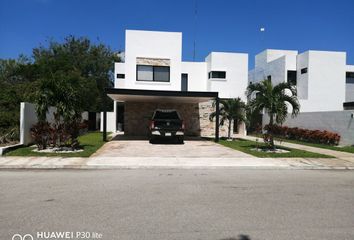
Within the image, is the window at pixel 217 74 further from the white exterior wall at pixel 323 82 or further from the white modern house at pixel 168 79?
the white exterior wall at pixel 323 82

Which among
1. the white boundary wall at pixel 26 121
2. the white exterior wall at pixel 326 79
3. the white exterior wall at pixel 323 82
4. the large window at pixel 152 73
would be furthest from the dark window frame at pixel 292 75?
the white boundary wall at pixel 26 121

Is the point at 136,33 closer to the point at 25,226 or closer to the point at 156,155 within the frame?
the point at 156,155

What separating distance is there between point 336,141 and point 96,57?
32.2 metres

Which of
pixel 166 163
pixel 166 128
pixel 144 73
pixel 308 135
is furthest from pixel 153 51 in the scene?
pixel 166 163

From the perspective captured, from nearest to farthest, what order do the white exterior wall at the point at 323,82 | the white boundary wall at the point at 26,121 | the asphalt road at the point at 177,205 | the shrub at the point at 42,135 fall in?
the asphalt road at the point at 177,205
the shrub at the point at 42,135
the white boundary wall at the point at 26,121
the white exterior wall at the point at 323,82

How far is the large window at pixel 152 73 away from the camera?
24.7 m

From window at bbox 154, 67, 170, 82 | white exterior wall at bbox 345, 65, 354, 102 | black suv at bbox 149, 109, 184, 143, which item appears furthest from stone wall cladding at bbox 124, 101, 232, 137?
white exterior wall at bbox 345, 65, 354, 102

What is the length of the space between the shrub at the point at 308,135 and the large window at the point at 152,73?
891 centimetres

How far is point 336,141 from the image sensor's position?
20016mm

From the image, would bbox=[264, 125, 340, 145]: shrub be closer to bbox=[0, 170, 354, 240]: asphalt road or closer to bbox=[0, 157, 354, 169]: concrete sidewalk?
bbox=[0, 157, 354, 169]: concrete sidewalk

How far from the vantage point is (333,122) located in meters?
20.8

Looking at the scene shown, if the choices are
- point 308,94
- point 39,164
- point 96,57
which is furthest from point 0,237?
point 96,57

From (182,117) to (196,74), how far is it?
439cm

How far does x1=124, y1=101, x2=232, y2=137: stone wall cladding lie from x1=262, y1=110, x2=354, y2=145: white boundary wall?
21.8ft
